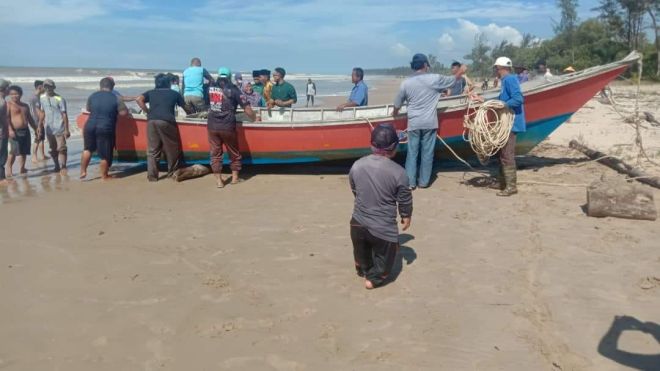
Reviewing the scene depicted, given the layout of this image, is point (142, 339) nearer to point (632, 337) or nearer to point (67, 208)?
point (632, 337)

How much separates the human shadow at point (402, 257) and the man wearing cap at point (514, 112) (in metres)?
2.07

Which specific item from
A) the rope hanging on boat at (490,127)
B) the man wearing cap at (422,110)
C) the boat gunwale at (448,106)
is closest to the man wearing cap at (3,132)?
the boat gunwale at (448,106)

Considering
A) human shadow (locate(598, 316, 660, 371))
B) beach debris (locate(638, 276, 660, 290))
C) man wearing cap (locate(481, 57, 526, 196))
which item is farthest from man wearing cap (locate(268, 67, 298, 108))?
human shadow (locate(598, 316, 660, 371))

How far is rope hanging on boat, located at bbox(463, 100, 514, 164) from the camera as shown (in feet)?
21.5

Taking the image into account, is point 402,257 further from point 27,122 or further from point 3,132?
point 27,122

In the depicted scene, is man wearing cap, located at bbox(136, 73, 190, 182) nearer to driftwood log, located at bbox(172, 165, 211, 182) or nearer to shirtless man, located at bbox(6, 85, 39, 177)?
driftwood log, located at bbox(172, 165, 211, 182)

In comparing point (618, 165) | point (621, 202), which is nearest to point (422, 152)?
point (621, 202)

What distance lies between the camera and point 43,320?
363cm

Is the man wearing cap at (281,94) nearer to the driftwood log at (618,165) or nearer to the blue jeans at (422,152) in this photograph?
the blue jeans at (422,152)

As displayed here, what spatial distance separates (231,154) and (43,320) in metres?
4.39

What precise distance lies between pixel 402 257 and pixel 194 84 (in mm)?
5906

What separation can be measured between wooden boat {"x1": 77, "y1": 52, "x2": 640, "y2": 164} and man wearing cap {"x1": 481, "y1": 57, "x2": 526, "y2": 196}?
31.9 inches

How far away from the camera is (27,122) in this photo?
27.3ft

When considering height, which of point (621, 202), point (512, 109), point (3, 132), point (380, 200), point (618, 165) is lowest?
point (621, 202)
